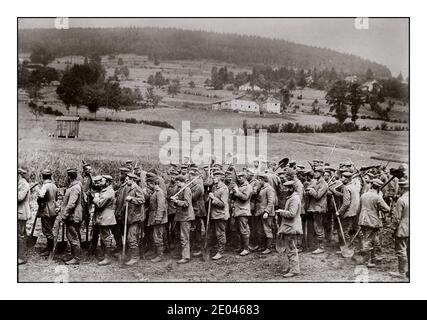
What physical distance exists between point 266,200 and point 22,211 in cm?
419

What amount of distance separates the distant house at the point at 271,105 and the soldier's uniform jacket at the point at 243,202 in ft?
5.10

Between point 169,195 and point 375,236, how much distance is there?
358 cm

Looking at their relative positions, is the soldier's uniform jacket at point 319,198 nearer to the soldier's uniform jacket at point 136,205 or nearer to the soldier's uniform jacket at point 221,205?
the soldier's uniform jacket at point 221,205

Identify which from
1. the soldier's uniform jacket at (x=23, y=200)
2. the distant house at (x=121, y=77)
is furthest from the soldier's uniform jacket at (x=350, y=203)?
the soldier's uniform jacket at (x=23, y=200)

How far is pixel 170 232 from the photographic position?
10.4 m

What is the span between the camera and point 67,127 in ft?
35.1

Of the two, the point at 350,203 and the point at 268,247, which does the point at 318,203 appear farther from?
the point at 268,247

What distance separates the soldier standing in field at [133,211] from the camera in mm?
9930

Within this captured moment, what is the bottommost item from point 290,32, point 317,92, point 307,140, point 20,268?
point 20,268

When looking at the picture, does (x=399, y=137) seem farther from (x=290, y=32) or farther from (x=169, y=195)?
(x=169, y=195)

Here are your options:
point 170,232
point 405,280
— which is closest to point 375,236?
point 405,280

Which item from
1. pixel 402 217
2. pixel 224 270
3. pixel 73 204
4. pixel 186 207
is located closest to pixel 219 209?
pixel 186 207

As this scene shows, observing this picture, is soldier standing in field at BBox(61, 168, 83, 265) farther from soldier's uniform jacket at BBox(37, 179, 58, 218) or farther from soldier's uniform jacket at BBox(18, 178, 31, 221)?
soldier's uniform jacket at BBox(18, 178, 31, 221)
